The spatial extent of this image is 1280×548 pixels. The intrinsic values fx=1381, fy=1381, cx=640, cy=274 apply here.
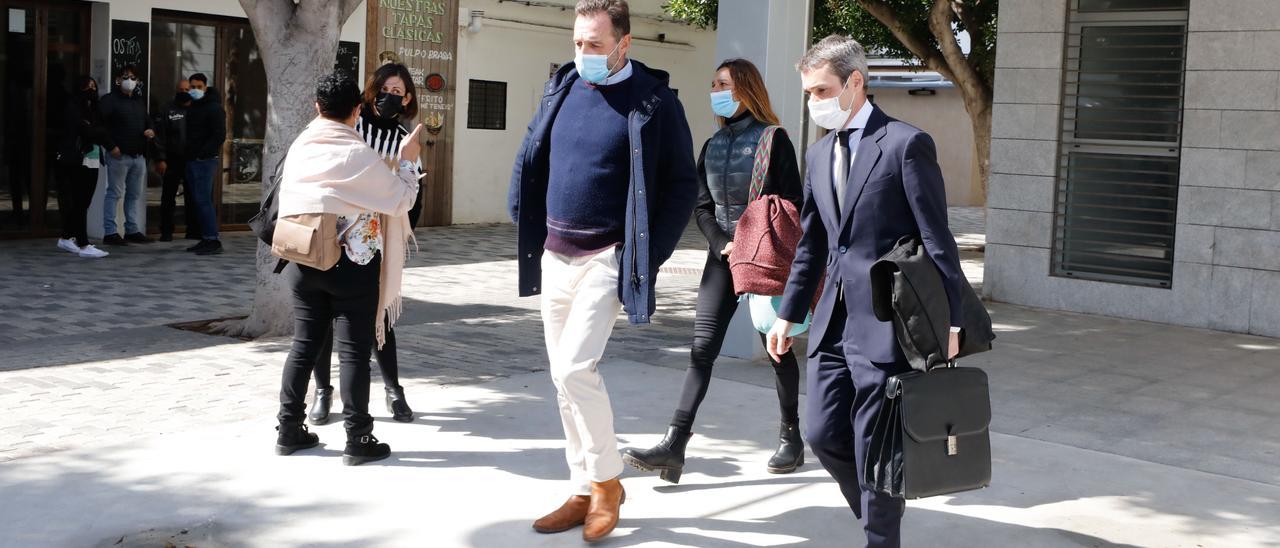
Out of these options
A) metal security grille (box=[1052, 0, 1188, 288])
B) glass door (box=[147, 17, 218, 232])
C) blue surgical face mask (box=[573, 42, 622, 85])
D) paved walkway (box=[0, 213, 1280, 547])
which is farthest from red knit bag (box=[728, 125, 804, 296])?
glass door (box=[147, 17, 218, 232])

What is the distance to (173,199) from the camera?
14.8 meters

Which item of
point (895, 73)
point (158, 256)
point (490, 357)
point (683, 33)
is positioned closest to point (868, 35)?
point (683, 33)

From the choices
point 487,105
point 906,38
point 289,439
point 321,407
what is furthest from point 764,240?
point 487,105

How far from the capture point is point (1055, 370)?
8555 millimetres

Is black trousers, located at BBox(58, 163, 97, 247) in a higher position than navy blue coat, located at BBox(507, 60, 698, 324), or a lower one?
lower

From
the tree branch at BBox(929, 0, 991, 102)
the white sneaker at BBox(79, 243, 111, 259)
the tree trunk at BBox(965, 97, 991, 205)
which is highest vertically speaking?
the tree branch at BBox(929, 0, 991, 102)

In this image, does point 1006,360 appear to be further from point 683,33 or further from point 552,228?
point 683,33

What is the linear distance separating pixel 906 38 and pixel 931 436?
13563 millimetres

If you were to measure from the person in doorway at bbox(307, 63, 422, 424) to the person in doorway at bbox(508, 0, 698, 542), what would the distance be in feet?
5.25

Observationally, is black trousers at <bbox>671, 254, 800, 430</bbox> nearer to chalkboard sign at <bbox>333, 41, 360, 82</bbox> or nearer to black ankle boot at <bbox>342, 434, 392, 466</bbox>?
black ankle boot at <bbox>342, 434, 392, 466</bbox>

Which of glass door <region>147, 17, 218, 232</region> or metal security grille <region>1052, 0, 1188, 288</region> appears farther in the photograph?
glass door <region>147, 17, 218, 232</region>

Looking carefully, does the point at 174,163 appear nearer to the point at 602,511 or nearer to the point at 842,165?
the point at 602,511

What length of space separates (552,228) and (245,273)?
8344 mm

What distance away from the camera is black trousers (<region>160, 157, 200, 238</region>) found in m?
14.5
